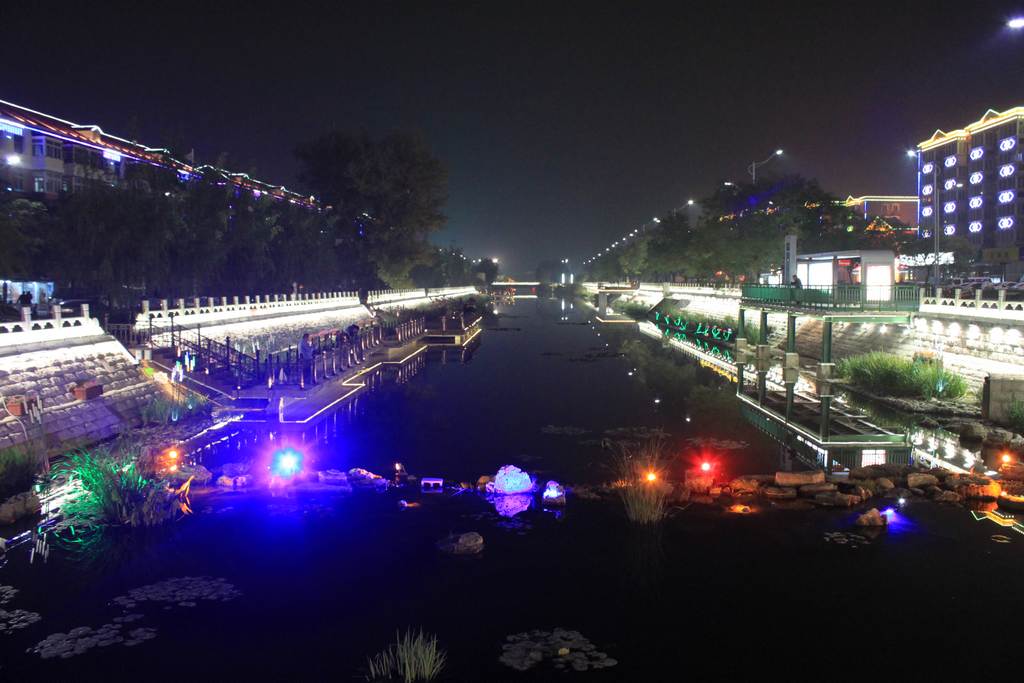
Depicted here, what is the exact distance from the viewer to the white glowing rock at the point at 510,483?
18.6 meters

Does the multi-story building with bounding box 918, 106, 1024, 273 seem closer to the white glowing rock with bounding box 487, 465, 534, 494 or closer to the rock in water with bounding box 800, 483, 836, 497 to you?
the rock in water with bounding box 800, 483, 836, 497

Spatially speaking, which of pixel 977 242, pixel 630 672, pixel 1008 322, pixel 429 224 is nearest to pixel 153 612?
pixel 630 672

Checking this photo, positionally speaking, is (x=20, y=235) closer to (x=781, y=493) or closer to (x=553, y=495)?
(x=553, y=495)

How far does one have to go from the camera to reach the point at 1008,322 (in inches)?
1076

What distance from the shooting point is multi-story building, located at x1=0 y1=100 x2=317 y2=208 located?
50938 millimetres

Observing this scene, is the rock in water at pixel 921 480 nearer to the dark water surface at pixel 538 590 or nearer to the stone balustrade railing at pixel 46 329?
the dark water surface at pixel 538 590

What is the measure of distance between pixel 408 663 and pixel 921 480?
14.2m

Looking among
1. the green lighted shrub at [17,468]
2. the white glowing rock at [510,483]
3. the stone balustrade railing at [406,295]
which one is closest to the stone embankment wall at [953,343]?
the white glowing rock at [510,483]

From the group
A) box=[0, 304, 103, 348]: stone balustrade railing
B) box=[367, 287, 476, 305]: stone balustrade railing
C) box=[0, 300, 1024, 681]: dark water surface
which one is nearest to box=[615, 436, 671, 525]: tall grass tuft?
box=[0, 300, 1024, 681]: dark water surface

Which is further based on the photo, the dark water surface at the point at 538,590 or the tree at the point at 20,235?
the tree at the point at 20,235

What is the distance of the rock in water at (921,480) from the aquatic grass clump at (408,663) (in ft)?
43.9

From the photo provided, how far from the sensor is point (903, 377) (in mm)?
31141

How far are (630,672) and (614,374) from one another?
33.7 metres

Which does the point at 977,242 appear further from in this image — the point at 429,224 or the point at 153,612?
the point at 153,612
